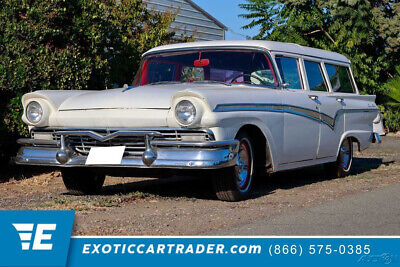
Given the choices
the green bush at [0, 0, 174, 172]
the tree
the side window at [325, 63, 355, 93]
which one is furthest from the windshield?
the tree

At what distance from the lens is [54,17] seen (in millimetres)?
9547

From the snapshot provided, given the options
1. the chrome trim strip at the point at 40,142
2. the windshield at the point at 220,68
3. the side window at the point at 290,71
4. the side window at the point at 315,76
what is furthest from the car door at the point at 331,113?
the chrome trim strip at the point at 40,142

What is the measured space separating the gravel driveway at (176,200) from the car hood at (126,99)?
97 cm

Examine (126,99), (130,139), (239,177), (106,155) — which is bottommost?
(239,177)

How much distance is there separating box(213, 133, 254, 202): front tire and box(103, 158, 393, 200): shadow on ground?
28 centimetres

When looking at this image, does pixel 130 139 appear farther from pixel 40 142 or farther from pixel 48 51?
Answer: pixel 48 51

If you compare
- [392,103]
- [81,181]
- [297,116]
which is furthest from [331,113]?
[392,103]

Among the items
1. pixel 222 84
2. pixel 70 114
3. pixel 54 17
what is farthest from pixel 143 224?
pixel 54 17

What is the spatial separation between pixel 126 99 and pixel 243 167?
1384 millimetres

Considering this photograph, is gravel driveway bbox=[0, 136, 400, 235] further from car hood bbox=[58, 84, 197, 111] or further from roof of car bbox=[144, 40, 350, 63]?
roof of car bbox=[144, 40, 350, 63]

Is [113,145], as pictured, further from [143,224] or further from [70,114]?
[143,224]

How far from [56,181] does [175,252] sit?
5.47 meters

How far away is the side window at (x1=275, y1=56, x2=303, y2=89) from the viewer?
769 centimetres

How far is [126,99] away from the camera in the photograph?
6445mm
